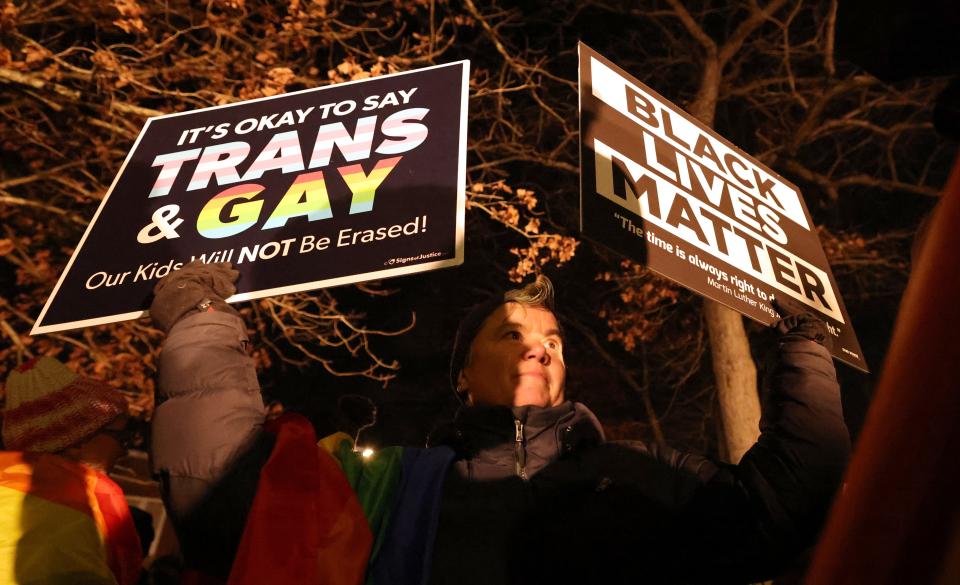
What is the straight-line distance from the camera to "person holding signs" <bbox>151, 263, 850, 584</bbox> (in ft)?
6.46

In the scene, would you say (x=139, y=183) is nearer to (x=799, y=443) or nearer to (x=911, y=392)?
(x=799, y=443)

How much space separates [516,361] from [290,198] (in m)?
1.09

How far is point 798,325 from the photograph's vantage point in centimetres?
252

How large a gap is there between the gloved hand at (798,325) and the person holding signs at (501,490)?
1cm

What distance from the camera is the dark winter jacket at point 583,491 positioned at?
2.03 metres

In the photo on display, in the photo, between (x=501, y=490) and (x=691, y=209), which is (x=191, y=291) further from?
(x=691, y=209)

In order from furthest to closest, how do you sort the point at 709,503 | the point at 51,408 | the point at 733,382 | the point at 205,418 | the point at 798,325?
the point at 733,382
the point at 51,408
the point at 798,325
the point at 709,503
the point at 205,418

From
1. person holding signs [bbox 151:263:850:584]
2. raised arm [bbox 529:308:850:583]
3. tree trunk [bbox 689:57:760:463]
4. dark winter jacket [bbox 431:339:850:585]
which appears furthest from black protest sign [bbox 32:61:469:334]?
tree trunk [bbox 689:57:760:463]

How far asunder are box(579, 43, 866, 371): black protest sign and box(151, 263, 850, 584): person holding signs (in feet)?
1.34

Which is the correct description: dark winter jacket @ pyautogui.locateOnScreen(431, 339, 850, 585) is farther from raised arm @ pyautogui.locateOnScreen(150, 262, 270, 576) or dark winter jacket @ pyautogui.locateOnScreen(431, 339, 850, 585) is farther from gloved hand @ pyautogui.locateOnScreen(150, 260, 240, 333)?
gloved hand @ pyautogui.locateOnScreen(150, 260, 240, 333)

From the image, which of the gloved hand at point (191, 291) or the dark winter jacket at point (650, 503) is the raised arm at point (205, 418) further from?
the dark winter jacket at point (650, 503)

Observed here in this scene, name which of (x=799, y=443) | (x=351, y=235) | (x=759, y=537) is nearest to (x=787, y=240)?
(x=799, y=443)

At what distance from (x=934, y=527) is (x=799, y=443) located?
158 centimetres

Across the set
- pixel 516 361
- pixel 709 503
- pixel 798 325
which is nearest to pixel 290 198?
pixel 516 361
